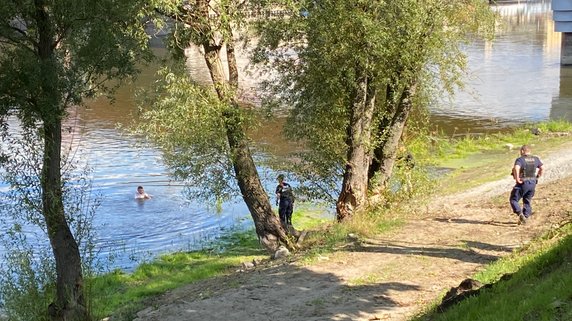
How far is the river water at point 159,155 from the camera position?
24.3m

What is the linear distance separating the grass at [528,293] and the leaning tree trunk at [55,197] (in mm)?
7384

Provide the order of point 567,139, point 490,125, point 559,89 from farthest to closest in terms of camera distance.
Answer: point 559,89 < point 490,125 < point 567,139

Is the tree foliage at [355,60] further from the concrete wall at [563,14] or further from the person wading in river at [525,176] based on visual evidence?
the concrete wall at [563,14]

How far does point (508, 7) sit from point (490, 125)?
93.8 meters

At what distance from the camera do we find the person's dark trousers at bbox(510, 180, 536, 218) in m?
16.8

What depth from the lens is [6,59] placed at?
13.7m

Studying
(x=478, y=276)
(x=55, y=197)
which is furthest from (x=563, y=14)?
(x=55, y=197)

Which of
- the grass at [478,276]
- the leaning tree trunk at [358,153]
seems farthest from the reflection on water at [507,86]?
the leaning tree trunk at [358,153]

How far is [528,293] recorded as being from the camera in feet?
29.3

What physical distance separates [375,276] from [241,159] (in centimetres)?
604

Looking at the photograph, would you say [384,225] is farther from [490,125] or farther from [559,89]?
[559,89]

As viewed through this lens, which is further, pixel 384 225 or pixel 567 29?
pixel 567 29

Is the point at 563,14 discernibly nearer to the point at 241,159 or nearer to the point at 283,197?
the point at 283,197

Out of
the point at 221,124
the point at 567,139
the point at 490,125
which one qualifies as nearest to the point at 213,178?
the point at 221,124
